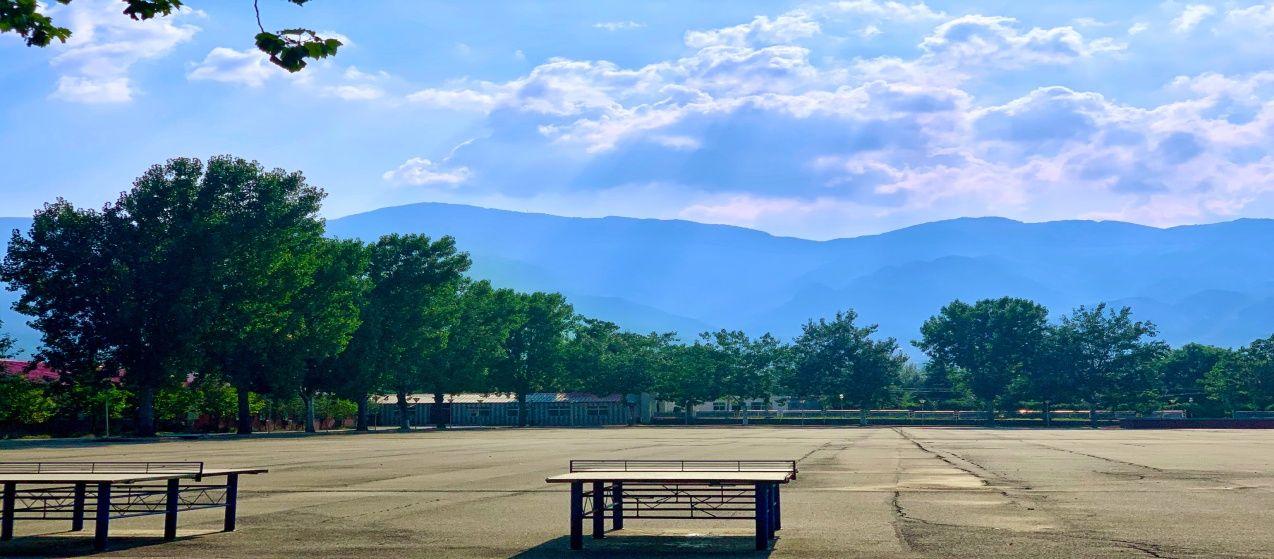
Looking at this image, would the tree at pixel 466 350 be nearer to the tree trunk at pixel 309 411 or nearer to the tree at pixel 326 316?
the tree at pixel 326 316

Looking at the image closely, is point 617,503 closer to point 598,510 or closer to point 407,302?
point 598,510

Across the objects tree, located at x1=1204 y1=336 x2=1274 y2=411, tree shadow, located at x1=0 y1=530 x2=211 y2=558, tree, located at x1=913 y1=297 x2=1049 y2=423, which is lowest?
tree shadow, located at x1=0 y1=530 x2=211 y2=558

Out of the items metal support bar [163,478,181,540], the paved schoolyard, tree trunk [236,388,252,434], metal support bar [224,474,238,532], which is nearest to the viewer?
the paved schoolyard

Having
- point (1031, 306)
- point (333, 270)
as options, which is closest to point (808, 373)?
point (1031, 306)

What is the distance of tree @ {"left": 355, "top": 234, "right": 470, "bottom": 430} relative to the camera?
8906 cm

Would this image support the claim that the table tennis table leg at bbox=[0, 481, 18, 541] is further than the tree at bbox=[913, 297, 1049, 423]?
No

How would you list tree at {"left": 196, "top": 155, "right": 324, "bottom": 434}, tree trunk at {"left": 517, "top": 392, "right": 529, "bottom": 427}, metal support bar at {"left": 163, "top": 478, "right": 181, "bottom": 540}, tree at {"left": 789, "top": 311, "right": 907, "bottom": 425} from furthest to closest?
tree at {"left": 789, "top": 311, "right": 907, "bottom": 425} → tree trunk at {"left": 517, "top": 392, "right": 529, "bottom": 427} → tree at {"left": 196, "top": 155, "right": 324, "bottom": 434} → metal support bar at {"left": 163, "top": 478, "right": 181, "bottom": 540}

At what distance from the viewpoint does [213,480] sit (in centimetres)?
2952

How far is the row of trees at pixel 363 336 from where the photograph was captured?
6956 centimetres

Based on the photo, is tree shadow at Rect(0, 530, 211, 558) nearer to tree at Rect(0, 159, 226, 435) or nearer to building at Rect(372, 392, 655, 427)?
tree at Rect(0, 159, 226, 435)

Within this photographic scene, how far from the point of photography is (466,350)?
104875mm

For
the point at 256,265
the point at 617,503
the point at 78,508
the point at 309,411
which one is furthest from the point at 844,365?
the point at 78,508

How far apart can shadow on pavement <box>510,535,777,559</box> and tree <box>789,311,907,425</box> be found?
118412 mm

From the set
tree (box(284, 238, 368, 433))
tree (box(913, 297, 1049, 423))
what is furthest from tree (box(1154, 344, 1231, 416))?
tree (box(284, 238, 368, 433))
